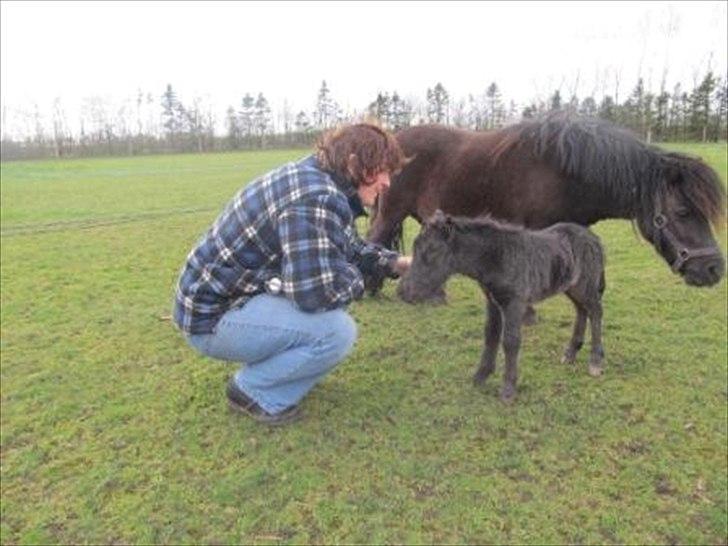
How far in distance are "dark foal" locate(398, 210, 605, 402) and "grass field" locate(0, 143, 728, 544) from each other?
0.43m

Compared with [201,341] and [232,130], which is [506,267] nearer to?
[201,341]

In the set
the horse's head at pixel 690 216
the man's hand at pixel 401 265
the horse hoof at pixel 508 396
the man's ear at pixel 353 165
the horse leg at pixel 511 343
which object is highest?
the man's ear at pixel 353 165

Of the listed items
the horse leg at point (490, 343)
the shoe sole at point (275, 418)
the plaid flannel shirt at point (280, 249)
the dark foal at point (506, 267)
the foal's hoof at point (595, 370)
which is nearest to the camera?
the plaid flannel shirt at point (280, 249)

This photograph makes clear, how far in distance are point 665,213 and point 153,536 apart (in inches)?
140

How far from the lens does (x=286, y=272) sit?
138 inches

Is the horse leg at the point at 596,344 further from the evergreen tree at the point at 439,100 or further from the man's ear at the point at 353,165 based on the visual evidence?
the evergreen tree at the point at 439,100

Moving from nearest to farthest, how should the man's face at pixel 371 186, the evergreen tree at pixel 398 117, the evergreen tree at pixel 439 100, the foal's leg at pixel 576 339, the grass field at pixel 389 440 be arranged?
the grass field at pixel 389 440
the man's face at pixel 371 186
the foal's leg at pixel 576 339
the evergreen tree at pixel 398 117
the evergreen tree at pixel 439 100

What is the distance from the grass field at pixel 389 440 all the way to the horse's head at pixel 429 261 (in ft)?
2.71

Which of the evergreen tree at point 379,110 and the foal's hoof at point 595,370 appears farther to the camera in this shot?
the foal's hoof at point 595,370

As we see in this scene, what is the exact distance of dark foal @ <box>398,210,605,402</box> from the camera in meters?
3.83

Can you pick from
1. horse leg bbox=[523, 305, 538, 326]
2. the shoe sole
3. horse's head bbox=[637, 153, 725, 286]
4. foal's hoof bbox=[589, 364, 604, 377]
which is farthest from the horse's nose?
the shoe sole

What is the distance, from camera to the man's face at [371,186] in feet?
11.8

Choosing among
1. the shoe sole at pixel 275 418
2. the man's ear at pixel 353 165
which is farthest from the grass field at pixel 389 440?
the man's ear at pixel 353 165

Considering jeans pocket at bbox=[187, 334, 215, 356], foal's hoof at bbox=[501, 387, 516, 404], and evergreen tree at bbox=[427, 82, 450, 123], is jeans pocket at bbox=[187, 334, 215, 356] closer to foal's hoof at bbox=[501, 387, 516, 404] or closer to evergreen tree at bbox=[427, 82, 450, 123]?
foal's hoof at bbox=[501, 387, 516, 404]
